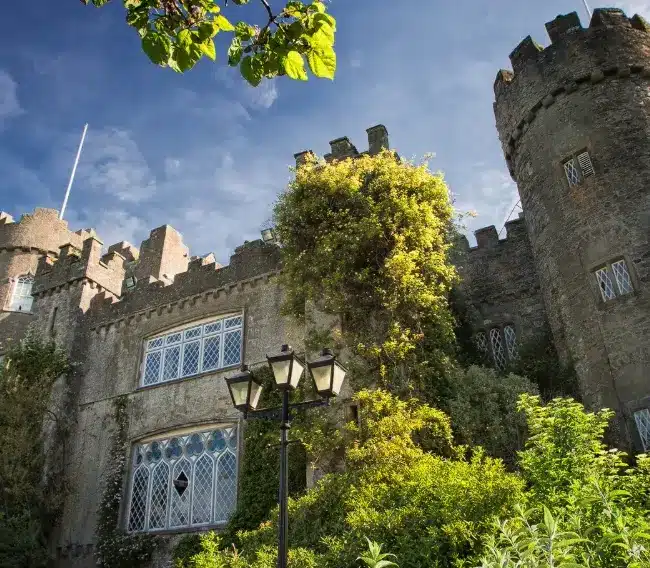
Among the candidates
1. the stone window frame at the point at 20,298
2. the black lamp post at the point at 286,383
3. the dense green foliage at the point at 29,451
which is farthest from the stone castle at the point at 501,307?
the stone window frame at the point at 20,298

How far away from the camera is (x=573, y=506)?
242 inches

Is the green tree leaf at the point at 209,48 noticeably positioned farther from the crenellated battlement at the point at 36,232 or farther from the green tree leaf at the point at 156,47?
the crenellated battlement at the point at 36,232

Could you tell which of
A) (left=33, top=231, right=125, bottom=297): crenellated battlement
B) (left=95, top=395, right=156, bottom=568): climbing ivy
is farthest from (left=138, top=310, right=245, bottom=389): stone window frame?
(left=33, top=231, right=125, bottom=297): crenellated battlement

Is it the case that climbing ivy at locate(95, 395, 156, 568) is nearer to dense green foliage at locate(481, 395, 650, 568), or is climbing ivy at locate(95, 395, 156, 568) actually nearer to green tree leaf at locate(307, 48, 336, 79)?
dense green foliage at locate(481, 395, 650, 568)

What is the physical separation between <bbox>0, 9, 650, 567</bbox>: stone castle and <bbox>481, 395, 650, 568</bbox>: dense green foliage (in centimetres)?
420

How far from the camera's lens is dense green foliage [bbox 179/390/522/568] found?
7.43m

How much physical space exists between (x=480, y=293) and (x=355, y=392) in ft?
20.5

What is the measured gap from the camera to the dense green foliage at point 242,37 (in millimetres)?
4324

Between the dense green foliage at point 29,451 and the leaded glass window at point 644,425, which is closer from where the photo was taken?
the leaded glass window at point 644,425

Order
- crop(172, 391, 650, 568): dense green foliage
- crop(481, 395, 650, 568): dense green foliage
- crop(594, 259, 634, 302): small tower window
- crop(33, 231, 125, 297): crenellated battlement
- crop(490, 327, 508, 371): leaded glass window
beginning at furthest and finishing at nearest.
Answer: crop(33, 231, 125, 297): crenellated battlement, crop(490, 327, 508, 371): leaded glass window, crop(594, 259, 634, 302): small tower window, crop(172, 391, 650, 568): dense green foliage, crop(481, 395, 650, 568): dense green foliage

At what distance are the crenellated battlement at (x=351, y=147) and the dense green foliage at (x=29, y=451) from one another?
9.51 m

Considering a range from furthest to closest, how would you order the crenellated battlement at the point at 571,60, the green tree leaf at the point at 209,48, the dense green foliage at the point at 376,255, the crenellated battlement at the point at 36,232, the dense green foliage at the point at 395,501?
the crenellated battlement at the point at 36,232 → the crenellated battlement at the point at 571,60 → the dense green foliage at the point at 376,255 → the dense green foliage at the point at 395,501 → the green tree leaf at the point at 209,48

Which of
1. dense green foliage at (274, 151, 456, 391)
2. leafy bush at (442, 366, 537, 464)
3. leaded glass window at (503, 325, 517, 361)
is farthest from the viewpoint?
leaded glass window at (503, 325, 517, 361)

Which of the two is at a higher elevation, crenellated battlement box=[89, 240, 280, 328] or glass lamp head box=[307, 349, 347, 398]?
crenellated battlement box=[89, 240, 280, 328]
